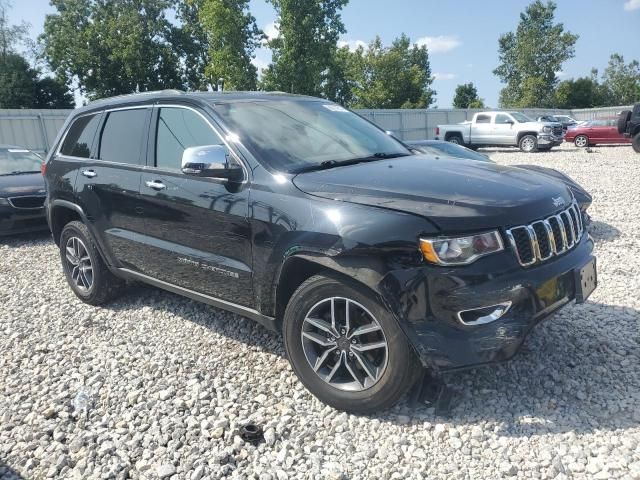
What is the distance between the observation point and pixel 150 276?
13.4ft

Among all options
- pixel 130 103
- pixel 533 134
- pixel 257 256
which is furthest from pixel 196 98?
pixel 533 134

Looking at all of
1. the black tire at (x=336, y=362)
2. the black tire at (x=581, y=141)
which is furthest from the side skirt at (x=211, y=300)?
the black tire at (x=581, y=141)

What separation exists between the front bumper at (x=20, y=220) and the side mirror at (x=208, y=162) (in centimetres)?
589

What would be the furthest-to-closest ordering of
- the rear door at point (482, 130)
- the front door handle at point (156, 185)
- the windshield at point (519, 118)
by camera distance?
the rear door at point (482, 130), the windshield at point (519, 118), the front door handle at point (156, 185)

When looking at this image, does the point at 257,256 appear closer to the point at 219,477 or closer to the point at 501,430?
the point at 219,477

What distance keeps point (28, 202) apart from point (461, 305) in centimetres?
746

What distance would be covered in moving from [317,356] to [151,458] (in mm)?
1030

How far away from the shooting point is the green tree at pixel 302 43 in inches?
1033

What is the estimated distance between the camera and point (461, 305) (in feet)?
8.23

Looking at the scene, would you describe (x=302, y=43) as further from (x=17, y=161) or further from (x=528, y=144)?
(x=17, y=161)

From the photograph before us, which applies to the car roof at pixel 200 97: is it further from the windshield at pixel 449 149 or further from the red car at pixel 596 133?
the red car at pixel 596 133

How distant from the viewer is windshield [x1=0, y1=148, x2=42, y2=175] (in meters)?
8.67

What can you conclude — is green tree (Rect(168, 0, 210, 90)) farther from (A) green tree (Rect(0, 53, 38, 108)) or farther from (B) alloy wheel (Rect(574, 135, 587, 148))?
(B) alloy wheel (Rect(574, 135, 587, 148))

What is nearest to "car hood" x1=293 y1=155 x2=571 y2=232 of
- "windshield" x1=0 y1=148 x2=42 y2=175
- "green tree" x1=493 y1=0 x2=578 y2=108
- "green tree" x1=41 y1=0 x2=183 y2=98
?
"windshield" x1=0 y1=148 x2=42 y2=175
